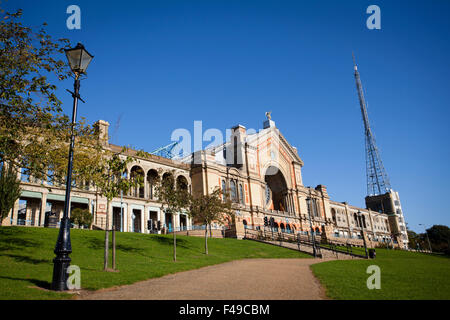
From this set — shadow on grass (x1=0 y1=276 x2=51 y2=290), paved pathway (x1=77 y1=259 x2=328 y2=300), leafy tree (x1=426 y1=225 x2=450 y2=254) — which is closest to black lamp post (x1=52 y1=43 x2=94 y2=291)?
shadow on grass (x1=0 y1=276 x2=51 y2=290)

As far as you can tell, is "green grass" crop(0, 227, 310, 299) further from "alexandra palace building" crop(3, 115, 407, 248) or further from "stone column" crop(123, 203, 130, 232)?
"stone column" crop(123, 203, 130, 232)

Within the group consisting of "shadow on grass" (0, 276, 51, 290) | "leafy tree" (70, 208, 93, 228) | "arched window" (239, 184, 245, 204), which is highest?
"arched window" (239, 184, 245, 204)

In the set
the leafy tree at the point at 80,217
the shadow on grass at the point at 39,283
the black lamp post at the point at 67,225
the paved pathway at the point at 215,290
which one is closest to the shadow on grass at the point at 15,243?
the shadow on grass at the point at 39,283

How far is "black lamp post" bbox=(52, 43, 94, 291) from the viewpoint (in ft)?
29.6

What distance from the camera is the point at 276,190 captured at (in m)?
68.2

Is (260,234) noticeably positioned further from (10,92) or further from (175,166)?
(10,92)

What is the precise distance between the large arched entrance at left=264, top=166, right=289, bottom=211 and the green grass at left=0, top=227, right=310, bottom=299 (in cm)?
3535

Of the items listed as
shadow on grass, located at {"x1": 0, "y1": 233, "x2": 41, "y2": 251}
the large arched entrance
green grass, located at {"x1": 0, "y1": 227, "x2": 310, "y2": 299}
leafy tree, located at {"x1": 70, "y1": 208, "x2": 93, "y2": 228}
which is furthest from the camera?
the large arched entrance

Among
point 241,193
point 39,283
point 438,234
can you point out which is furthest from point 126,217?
point 438,234

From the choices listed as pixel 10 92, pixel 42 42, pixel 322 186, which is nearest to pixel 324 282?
pixel 10 92

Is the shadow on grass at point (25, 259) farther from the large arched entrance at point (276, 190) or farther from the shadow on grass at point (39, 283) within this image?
the large arched entrance at point (276, 190)

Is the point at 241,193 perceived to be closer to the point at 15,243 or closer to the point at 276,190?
the point at 276,190
